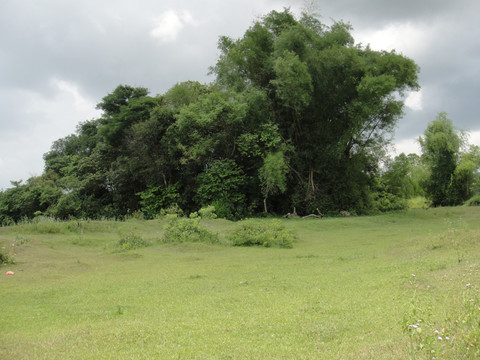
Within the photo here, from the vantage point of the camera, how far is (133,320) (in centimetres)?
684

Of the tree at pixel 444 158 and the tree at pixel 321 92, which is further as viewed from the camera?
the tree at pixel 444 158

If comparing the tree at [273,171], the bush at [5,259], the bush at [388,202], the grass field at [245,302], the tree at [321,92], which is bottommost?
the grass field at [245,302]

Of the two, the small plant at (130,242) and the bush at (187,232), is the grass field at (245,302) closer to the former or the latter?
the small plant at (130,242)

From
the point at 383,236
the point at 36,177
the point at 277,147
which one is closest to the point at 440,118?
the point at 277,147

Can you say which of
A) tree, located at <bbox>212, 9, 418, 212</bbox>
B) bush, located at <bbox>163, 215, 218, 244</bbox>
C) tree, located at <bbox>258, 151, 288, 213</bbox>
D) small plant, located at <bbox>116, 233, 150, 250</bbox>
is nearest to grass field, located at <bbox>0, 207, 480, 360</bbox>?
small plant, located at <bbox>116, 233, 150, 250</bbox>

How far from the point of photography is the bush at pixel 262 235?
17406mm

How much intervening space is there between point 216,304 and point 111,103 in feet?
112

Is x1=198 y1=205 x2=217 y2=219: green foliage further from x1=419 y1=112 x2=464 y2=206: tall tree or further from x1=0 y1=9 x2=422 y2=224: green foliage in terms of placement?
x1=419 y1=112 x2=464 y2=206: tall tree

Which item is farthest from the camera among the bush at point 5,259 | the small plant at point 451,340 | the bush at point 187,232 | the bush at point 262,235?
the bush at point 187,232

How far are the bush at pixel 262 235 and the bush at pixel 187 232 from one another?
1066 millimetres

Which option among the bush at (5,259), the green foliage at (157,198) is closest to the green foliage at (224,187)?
the green foliage at (157,198)

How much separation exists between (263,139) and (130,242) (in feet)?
47.9

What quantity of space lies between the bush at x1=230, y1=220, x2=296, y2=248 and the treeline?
9.94 m

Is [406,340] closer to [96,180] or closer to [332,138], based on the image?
[332,138]
